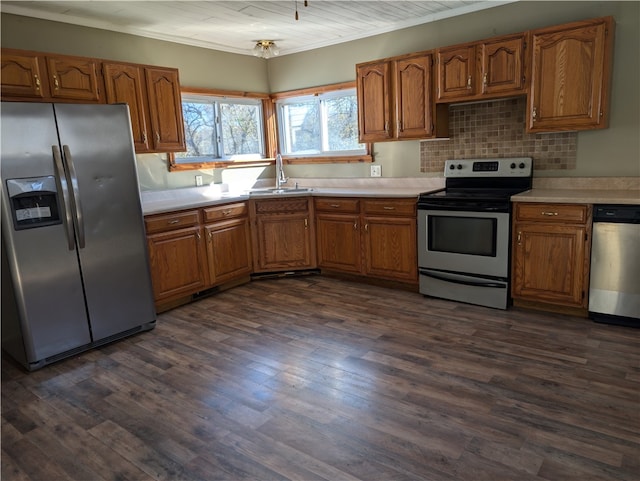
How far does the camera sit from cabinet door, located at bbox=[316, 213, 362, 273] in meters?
4.20

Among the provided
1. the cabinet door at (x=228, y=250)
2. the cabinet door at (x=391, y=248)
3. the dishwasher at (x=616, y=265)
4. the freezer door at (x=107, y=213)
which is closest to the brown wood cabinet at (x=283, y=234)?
the cabinet door at (x=228, y=250)

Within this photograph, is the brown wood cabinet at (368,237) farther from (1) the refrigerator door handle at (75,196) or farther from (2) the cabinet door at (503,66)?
(1) the refrigerator door handle at (75,196)

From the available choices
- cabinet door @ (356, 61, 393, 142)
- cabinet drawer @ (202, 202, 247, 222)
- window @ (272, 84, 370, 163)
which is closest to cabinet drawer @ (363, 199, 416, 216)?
cabinet door @ (356, 61, 393, 142)

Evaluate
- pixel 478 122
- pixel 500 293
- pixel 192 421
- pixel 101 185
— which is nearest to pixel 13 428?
pixel 192 421

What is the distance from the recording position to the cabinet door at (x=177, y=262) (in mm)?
3564

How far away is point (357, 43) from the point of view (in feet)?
14.6

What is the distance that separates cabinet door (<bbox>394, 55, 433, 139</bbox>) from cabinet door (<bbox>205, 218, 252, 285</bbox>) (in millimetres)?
1738

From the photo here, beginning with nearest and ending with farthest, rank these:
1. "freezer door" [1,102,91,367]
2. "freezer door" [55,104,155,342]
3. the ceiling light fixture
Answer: "freezer door" [1,102,91,367], "freezer door" [55,104,155,342], the ceiling light fixture

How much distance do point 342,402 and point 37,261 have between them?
6.58 feet

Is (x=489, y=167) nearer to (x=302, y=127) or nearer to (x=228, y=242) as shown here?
(x=302, y=127)

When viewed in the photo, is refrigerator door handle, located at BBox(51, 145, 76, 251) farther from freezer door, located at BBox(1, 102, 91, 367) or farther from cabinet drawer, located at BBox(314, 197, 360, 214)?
cabinet drawer, located at BBox(314, 197, 360, 214)

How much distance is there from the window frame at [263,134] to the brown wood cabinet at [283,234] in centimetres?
70

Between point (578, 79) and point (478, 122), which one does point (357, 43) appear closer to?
point (478, 122)

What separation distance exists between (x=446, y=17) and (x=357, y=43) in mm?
925
